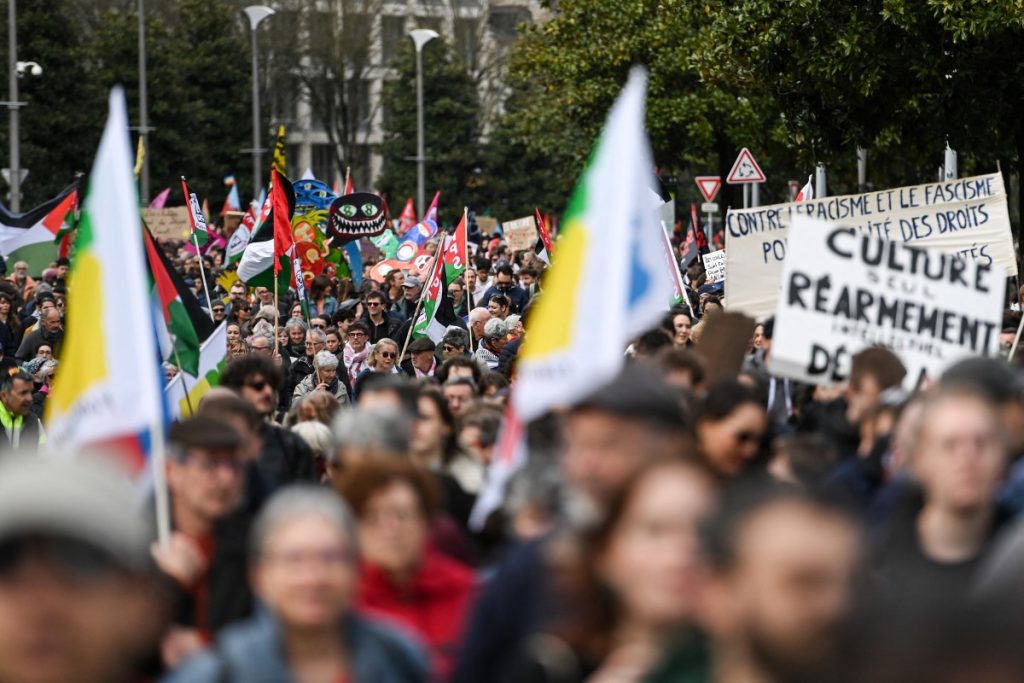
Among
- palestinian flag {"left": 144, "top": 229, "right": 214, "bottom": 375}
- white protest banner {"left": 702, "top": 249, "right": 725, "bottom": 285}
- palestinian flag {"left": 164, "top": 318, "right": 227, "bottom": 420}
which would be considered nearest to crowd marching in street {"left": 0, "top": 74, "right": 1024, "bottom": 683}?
palestinian flag {"left": 164, "top": 318, "right": 227, "bottom": 420}

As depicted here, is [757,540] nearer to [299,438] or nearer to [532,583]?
[532,583]

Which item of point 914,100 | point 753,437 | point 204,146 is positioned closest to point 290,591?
point 753,437

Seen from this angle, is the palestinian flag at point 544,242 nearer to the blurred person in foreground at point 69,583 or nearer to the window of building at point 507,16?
the blurred person in foreground at point 69,583

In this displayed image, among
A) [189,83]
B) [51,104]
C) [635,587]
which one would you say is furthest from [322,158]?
[635,587]

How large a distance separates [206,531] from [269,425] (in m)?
2.80

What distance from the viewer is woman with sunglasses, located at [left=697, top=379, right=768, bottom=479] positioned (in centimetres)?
601

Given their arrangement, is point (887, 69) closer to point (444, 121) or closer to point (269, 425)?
point (269, 425)

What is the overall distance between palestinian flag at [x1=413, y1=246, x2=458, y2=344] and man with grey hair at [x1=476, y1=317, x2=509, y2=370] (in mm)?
1509

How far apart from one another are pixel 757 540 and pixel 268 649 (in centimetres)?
112

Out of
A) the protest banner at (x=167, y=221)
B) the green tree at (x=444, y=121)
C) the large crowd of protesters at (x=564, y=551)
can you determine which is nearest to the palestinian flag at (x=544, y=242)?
the protest banner at (x=167, y=221)

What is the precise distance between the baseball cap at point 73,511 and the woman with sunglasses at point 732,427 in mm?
3315

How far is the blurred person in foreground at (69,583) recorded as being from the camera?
2693 millimetres

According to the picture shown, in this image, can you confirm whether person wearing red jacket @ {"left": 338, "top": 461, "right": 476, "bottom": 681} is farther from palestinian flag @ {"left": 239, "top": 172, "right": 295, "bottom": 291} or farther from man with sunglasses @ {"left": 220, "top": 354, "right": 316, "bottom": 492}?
palestinian flag @ {"left": 239, "top": 172, "right": 295, "bottom": 291}

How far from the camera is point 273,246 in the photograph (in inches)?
719
